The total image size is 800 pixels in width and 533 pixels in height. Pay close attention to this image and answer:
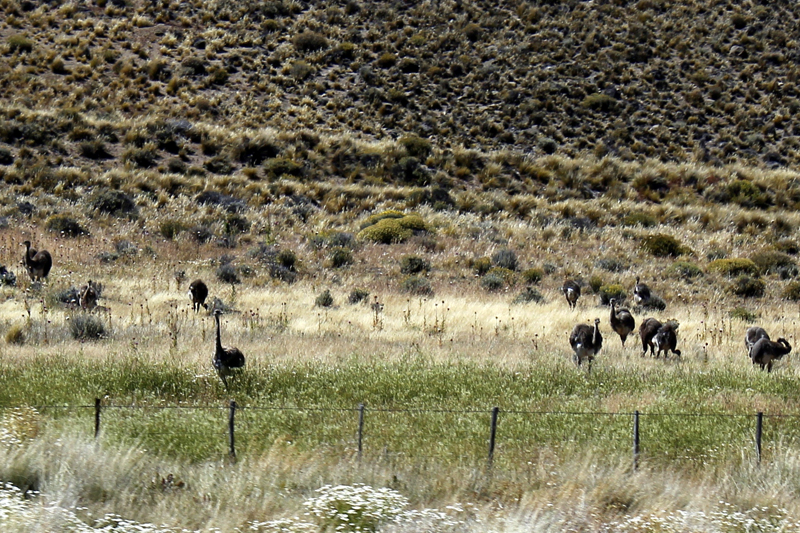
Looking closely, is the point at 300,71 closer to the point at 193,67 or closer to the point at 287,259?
the point at 193,67

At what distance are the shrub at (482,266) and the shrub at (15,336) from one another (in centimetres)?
1656

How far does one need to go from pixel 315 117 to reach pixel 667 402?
37.7 meters

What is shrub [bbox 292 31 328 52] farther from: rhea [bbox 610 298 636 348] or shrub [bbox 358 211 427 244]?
rhea [bbox 610 298 636 348]

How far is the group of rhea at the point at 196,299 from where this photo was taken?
43.9ft

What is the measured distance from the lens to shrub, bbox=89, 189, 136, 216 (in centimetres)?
3334

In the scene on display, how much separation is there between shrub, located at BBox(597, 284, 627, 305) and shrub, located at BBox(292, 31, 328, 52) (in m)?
32.0

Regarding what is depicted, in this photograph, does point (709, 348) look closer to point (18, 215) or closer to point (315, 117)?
point (18, 215)

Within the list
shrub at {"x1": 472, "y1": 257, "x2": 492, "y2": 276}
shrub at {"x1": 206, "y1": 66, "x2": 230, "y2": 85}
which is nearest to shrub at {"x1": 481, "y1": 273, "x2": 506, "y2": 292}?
shrub at {"x1": 472, "y1": 257, "x2": 492, "y2": 276}

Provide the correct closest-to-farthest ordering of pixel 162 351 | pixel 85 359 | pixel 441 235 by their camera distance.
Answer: pixel 85 359 → pixel 162 351 → pixel 441 235

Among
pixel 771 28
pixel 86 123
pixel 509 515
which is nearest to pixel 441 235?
pixel 86 123

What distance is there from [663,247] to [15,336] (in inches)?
989

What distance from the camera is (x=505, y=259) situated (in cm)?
3080

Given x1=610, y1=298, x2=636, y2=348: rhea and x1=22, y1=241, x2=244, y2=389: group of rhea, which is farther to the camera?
x1=610, y1=298, x2=636, y2=348: rhea

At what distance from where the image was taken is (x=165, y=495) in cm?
873
